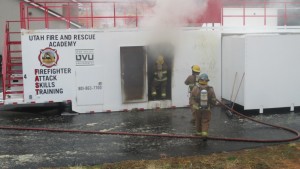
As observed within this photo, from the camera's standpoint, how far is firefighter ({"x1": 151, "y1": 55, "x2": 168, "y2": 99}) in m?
13.2

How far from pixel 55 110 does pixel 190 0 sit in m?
5.82

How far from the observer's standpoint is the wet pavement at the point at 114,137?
845cm

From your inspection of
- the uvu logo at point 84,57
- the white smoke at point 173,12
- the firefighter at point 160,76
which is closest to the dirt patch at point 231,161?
the firefighter at point 160,76

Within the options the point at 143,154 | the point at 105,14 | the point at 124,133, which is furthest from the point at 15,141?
the point at 105,14

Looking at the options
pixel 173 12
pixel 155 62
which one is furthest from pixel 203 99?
pixel 173 12

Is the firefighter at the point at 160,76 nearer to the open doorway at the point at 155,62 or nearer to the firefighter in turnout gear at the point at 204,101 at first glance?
the open doorway at the point at 155,62

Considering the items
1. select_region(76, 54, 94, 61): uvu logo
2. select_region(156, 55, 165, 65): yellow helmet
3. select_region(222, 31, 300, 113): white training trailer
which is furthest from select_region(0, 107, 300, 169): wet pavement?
select_region(76, 54, 94, 61): uvu logo

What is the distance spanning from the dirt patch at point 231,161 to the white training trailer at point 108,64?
17.0 feet

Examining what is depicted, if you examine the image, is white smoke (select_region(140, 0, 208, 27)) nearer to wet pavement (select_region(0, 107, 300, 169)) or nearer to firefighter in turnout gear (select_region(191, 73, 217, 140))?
wet pavement (select_region(0, 107, 300, 169))

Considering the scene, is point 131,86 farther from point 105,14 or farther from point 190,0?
point 105,14

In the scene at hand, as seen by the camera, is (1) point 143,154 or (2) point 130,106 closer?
(1) point 143,154

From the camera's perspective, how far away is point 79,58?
1275 centimetres

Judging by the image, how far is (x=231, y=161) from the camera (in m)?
7.88

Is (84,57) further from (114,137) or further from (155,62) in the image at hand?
(114,137)
